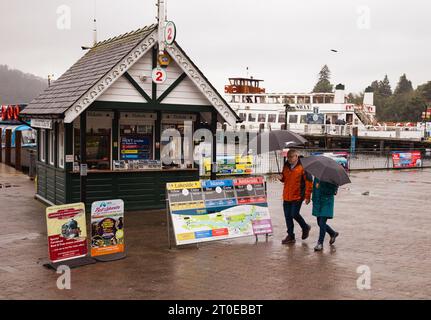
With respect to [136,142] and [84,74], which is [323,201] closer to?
[136,142]

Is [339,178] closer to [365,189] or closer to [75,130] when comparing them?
[75,130]

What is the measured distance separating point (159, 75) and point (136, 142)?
2.20m

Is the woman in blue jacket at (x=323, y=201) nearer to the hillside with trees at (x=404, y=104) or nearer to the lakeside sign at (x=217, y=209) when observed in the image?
the lakeside sign at (x=217, y=209)

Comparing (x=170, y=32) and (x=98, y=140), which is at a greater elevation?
(x=170, y=32)

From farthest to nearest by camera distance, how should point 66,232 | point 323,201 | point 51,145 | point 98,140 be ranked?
point 51,145
point 98,140
point 323,201
point 66,232

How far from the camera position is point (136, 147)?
15.4 m

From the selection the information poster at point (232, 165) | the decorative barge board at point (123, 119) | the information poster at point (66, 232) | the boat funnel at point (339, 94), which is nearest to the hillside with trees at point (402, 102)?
the boat funnel at point (339, 94)

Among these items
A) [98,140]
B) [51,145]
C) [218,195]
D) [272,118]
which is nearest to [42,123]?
[51,145]

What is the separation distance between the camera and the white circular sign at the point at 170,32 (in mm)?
13398

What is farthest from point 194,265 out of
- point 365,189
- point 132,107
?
point 365,189
